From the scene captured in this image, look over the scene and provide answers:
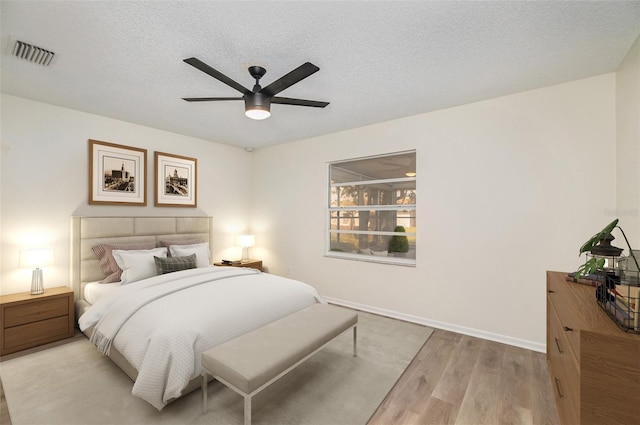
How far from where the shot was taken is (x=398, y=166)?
3895mm

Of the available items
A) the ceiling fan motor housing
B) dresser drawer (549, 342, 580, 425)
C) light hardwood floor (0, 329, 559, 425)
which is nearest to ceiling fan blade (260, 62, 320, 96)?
the ceiling fan motor housing

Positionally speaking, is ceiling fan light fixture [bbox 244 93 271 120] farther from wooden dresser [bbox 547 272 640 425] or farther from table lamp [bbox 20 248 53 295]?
table lamp [bbox 20 248 53 295]

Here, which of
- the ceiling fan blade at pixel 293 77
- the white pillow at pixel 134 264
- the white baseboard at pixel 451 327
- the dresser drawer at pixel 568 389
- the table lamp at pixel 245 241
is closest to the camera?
the dresser drawer at pixel 568 389

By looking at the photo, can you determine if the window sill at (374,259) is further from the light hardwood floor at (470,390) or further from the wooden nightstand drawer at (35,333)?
the wooden nightstand drawer at (35,333)

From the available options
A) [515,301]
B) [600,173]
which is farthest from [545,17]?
[515,301]

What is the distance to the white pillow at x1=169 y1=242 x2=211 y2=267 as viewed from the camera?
12.4ft

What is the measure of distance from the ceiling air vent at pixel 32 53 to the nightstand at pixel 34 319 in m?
2.20

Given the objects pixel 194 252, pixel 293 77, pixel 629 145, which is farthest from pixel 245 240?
pixel 629 145

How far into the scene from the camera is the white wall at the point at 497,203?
104 inches

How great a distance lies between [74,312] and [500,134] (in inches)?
201

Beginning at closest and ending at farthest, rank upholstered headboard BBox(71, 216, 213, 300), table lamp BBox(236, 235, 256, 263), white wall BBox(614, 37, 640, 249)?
white wall BBox(614, 37, 640, 249) < upholstered headboard BBox(71, 216, 213, 300) < table lamp BBox(236, 235, 256, 263)

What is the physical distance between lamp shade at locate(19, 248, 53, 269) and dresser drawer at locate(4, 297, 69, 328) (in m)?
0.40

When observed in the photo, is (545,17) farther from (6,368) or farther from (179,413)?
(6,368)

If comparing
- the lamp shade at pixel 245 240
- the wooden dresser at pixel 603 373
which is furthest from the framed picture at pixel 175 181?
the wooden dresser at pixel 603 373
